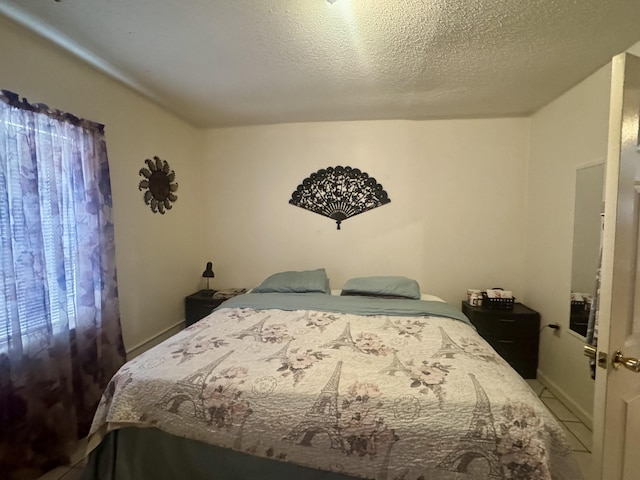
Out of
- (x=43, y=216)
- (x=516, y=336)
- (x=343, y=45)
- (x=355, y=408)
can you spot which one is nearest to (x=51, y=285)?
(x=43, y=216)

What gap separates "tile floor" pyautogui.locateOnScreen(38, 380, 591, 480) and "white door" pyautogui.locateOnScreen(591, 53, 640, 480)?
3.69 ft

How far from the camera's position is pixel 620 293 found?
956 millimetres

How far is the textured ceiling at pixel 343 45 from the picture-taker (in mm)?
1520

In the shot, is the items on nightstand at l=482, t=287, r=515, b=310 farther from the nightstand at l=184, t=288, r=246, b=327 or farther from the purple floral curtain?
the purple floral curtain

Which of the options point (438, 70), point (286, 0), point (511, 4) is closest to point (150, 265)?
point (286, 0)

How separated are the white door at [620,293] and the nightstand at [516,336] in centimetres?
175

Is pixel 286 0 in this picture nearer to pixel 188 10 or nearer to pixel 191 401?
pixel 188 10

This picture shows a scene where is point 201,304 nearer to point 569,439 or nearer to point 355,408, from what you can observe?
point 355,408

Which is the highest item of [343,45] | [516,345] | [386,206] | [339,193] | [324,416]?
A: [343,45]

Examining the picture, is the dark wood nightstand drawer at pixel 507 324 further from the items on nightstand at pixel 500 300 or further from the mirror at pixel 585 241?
the mirror at pixel 585 241

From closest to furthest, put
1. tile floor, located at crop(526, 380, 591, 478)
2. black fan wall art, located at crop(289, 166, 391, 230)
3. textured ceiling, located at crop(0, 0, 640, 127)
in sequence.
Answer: textured ceiling, located at crop(0, 0, 640, 127)
tile floor, located at crop(526, 380, 591, 478)
black fan wall art, located at crop(289, 166, 391, 230)

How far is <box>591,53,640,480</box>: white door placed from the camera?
93cm

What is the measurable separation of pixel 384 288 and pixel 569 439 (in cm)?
155

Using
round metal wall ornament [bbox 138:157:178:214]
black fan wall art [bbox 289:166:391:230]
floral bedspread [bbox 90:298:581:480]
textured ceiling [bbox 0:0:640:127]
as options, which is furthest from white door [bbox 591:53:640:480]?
round metal wall ornament [bbox 138:157:178:214]
